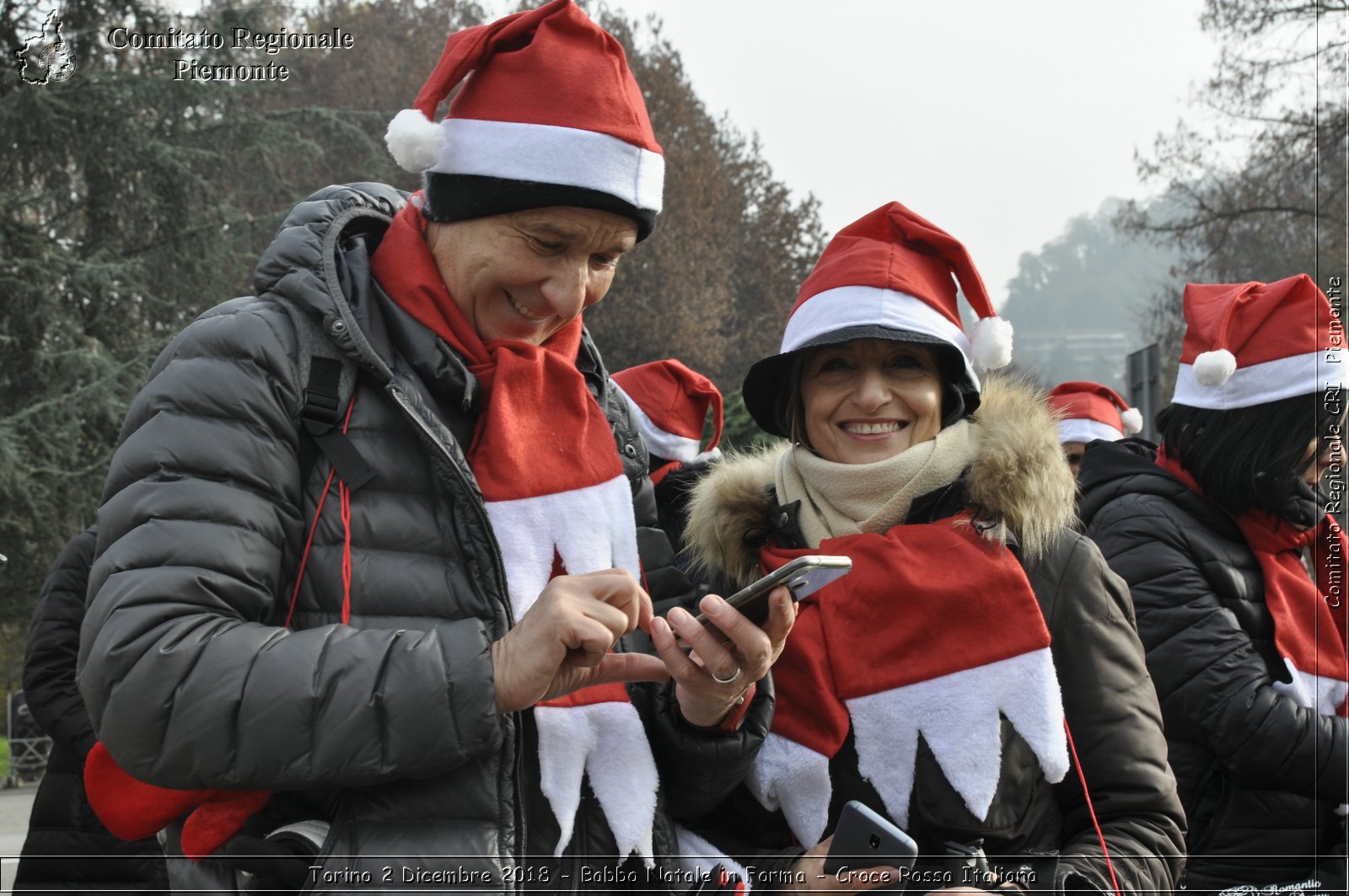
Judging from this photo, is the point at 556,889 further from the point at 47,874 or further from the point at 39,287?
the point at 39,287

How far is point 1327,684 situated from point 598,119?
2610 millimetres

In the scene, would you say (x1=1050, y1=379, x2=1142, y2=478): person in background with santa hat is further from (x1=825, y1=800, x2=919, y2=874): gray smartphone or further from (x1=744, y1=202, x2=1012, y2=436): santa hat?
(x1=825, y1=800, x2=919, y2=874): gray smartphone

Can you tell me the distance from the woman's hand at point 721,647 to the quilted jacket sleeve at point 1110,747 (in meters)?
0.72

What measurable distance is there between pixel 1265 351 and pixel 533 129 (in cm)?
261

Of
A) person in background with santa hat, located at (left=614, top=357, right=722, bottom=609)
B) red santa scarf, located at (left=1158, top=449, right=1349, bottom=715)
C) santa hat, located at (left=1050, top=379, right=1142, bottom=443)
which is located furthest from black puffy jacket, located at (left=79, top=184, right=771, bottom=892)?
santa hat, located at (left=1050, top=379, right=1142, bottom=443)

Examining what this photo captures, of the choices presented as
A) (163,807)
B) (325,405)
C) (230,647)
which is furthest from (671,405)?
(230,647)

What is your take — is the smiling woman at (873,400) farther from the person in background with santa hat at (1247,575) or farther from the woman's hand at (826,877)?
the person in background with santa hat at (1247,575)

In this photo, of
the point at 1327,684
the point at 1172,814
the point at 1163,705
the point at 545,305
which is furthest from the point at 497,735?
the point at 1327,684

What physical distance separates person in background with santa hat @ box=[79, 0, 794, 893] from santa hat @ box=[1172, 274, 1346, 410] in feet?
7.18

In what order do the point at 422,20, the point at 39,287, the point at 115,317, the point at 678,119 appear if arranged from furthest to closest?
the point at 422,20
the point at 678,119
the point at 115,317
the point at 39,287

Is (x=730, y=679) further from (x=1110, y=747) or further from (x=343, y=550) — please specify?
(x=1110, y=747)

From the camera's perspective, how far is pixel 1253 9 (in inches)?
456

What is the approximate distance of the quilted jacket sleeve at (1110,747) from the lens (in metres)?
2.30

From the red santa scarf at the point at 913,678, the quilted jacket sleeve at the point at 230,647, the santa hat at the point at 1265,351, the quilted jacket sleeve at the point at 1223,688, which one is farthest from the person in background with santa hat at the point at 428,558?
the santa hat at the point at 1265,351
